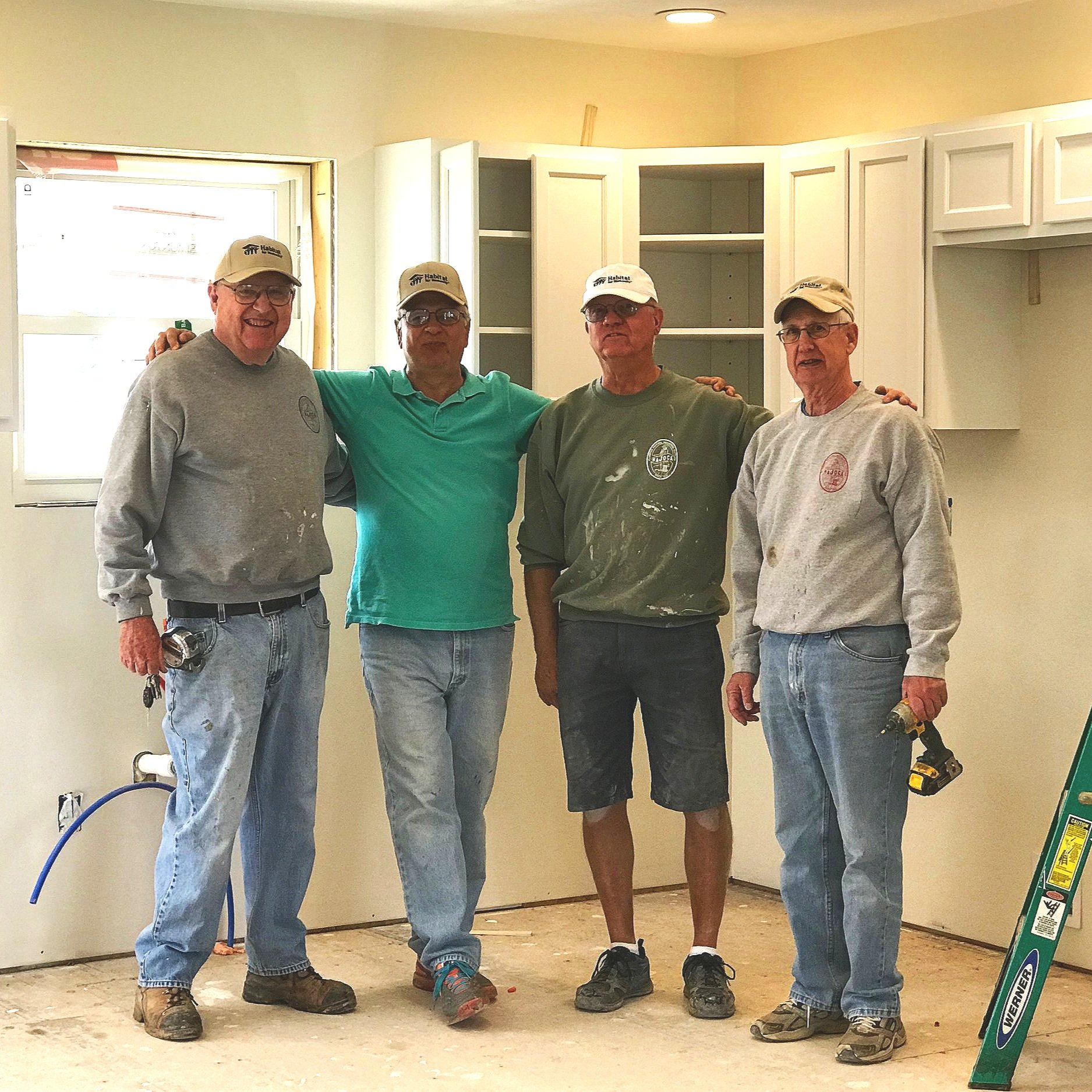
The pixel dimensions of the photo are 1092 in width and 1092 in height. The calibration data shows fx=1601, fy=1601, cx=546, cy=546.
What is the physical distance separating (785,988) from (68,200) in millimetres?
2845

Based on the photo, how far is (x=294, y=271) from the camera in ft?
Result: 15.5

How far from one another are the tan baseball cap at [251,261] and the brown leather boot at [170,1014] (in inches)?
65.2

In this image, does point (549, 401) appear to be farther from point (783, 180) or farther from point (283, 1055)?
point (283, 1055)

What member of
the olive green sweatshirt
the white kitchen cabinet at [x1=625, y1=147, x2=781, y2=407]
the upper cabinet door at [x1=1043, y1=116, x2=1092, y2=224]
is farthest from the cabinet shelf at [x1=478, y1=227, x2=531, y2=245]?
the upper cabinet door at [x1=1043, y1=116, x2=1092, y2=224]

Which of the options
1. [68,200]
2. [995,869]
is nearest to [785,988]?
[995,869]

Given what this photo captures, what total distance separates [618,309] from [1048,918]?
1.67 metres

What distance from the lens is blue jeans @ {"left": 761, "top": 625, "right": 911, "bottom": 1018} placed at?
3445 mm

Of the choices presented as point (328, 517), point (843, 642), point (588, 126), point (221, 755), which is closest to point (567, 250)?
point (588, 126)

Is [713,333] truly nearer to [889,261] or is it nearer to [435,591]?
[889,261]

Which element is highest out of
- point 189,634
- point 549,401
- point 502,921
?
point 549,401

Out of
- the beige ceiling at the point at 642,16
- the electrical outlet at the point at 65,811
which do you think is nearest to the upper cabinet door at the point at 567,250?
the beige ceiling at the point at 642,16

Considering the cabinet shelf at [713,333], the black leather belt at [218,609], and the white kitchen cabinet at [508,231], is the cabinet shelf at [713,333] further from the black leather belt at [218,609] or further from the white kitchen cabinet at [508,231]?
the black leather belt at [218,609]

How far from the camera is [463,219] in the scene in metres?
4.48

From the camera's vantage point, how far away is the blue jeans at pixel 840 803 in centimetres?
345
